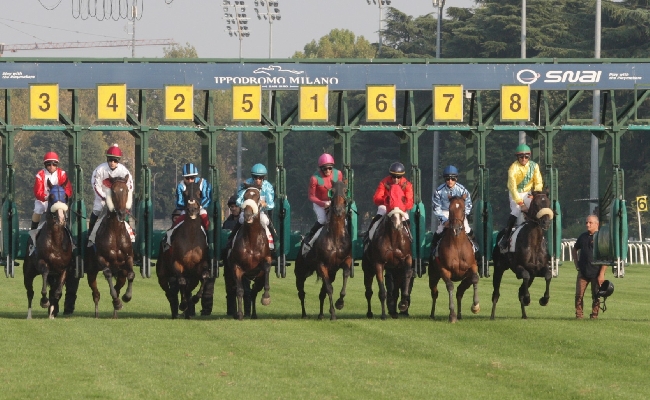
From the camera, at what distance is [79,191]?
21.6 m

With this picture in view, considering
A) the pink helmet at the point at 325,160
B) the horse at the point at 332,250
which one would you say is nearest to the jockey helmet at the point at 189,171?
the pink helmet at the point at 325,160

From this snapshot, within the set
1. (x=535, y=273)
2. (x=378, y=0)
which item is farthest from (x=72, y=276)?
(x=378, y=0)

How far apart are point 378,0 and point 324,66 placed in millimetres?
77286

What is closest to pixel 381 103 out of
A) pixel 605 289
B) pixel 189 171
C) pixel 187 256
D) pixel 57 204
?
pixel 189 171

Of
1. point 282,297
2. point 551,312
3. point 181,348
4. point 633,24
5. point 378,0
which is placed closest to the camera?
point 181,348

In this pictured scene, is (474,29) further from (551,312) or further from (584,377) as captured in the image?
(584,377)

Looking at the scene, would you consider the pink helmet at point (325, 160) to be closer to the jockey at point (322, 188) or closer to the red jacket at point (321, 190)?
the jockey at point (322, 188)

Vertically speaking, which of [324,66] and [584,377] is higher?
[324,66]

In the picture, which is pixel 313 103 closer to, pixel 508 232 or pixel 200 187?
pixel 200 187

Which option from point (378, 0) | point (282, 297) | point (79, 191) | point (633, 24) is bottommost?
point (282, 297)

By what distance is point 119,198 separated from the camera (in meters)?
19.8

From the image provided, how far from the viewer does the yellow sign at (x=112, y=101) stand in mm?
22391

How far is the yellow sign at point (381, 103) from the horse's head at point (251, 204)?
317cm

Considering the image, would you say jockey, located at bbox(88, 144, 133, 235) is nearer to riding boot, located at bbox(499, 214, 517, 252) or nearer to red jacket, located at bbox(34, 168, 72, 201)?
red jacket, located at bbox(34, 168, 72, 201)
